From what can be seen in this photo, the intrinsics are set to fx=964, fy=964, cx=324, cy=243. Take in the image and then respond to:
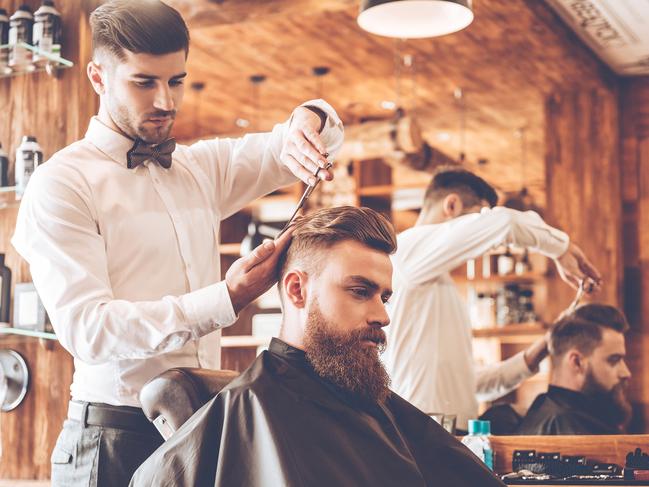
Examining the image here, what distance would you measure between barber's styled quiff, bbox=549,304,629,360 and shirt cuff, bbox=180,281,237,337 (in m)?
1.95

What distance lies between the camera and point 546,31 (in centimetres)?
497

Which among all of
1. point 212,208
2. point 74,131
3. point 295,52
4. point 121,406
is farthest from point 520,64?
point 121,406

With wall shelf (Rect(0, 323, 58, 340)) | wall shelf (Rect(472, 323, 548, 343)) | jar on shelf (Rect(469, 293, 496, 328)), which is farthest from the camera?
jar on shelf (Rect(469, 293, 496, 328))

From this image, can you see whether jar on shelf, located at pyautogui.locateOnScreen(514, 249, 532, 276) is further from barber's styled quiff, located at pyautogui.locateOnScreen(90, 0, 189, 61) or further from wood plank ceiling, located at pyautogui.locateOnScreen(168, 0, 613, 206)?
barber's styled quiff, located at pyautogui.locateOnScreen(90, 0, 189, 61)

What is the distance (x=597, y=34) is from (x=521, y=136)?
247 centimetres

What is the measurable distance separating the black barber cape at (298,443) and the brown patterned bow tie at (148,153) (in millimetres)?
481

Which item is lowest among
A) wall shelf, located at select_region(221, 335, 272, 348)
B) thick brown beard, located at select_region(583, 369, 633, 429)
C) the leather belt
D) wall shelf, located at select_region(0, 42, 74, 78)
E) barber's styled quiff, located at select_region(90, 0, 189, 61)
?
thick brown beard, located at select_region(583, 369, 633, 429)

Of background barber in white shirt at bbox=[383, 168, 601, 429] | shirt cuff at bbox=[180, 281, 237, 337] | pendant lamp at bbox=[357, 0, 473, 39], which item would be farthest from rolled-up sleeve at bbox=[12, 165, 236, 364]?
pendant lamp at bbox=[357, 0, 473, 39]

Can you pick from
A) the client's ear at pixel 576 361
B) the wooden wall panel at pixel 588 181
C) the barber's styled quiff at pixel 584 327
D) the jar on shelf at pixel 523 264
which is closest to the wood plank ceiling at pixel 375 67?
the wooden wall panel at pixel 588 181

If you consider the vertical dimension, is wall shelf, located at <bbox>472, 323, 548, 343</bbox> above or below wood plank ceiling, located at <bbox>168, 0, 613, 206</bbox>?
below

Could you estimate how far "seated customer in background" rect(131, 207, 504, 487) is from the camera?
1.75 metres

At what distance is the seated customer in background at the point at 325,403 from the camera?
1750mm

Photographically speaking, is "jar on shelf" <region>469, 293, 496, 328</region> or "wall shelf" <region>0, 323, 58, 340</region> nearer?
"wall shelf" <region>0, 323, 58, 340</region>

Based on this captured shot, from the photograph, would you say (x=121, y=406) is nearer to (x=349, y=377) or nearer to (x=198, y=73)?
(x=349, y=377)
